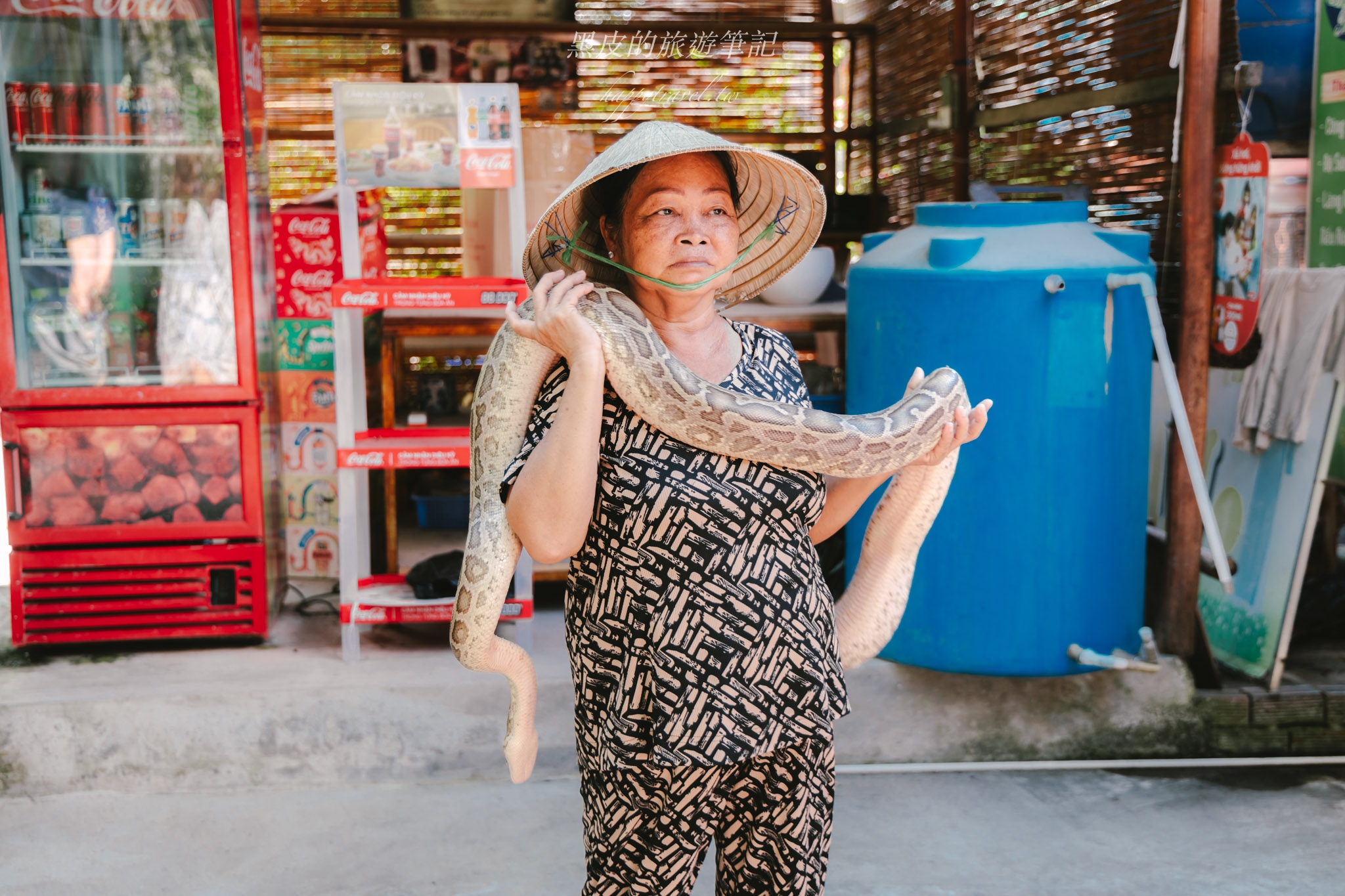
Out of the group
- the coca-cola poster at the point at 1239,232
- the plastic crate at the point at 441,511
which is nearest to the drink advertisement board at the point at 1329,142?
the coca-cola poster at the point at 1239,232

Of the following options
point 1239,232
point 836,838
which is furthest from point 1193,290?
point 836,838

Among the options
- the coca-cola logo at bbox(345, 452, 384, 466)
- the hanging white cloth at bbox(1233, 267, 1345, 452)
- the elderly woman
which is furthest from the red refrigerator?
the hanging white cloth at bbox(1233, 267, 1345, 452)

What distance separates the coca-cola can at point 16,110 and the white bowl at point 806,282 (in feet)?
8.58

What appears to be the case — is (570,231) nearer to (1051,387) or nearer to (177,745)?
(1051,387)

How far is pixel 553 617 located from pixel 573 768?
0.80 m

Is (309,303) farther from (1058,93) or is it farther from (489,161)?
(1058,93)

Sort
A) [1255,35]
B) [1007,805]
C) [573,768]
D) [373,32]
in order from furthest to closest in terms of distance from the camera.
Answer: [373,32] → [1255,35] → [573,768] → [1007,805]

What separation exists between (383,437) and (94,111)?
4.98 ft

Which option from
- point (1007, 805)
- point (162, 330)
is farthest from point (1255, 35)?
point (162, 330)

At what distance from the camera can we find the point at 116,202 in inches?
167

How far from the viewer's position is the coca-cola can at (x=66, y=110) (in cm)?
Answer: 412

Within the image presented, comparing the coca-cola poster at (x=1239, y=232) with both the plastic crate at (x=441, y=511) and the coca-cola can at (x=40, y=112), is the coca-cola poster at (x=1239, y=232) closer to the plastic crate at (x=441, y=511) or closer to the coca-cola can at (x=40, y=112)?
the plastic crate at (x=441, y=511)

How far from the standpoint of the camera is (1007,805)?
3518 mm

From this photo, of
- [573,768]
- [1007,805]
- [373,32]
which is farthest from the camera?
[373,32]
